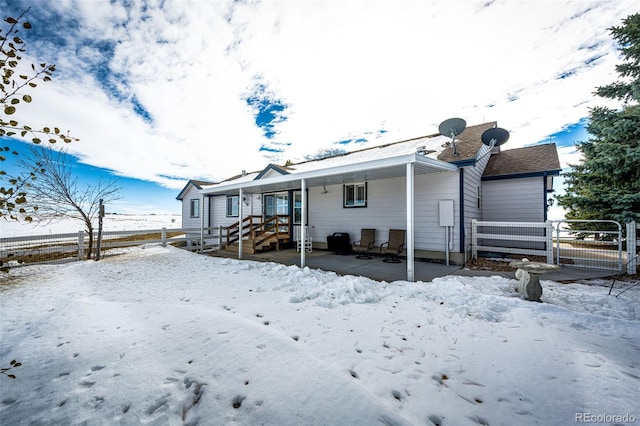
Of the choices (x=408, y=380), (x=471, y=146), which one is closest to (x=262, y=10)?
(x=471, y=146)

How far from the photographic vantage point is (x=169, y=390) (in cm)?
214

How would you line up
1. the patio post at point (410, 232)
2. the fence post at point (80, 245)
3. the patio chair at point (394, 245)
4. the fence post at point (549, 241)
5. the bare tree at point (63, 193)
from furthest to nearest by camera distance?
the fence post at point (80, 245), the bare tree at point (63, 193), the patio chair at point (394, 245), the fence post at point (549, 241), the patio post at point (410, 232)

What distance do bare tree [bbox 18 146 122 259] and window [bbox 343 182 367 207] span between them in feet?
30.7

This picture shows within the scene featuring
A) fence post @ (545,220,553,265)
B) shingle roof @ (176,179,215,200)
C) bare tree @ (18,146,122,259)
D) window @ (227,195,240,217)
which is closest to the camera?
fence post @ (545,220,553,265)

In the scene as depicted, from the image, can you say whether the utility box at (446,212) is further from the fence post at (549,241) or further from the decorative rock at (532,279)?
the decorative rock at (532,279)

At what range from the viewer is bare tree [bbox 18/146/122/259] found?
8.41 m

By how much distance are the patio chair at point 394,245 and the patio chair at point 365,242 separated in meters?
0.51

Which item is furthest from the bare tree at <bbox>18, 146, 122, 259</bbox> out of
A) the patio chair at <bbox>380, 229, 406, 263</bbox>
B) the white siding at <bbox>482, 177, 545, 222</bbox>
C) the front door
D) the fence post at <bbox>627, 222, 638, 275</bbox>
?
the fence post at <bbox>627, 222, 638, 275</bbox>

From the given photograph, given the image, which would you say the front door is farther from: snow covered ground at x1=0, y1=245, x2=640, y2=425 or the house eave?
the house eave

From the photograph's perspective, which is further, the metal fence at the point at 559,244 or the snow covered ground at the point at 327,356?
the metal fence at the point at 559,244

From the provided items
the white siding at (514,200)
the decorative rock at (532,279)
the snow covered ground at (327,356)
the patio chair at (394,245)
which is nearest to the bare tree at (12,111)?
the snow covered ground at (327,356)

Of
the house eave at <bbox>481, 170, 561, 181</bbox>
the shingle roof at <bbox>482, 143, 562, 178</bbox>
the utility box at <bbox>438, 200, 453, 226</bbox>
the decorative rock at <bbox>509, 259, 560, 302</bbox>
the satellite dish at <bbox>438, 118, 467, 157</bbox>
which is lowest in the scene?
the decorative rock at <bbox>509, 259, 560, 302</bbox>

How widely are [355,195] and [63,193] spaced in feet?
34.9

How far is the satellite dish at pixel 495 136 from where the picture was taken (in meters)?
8.00
